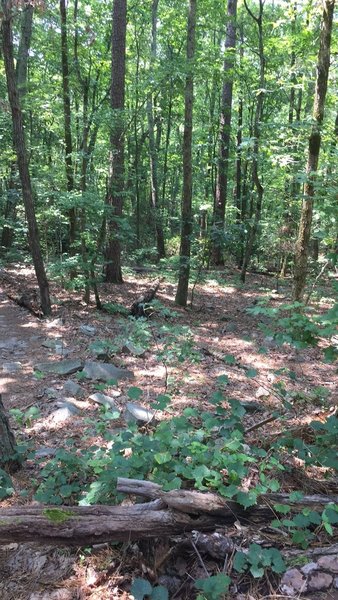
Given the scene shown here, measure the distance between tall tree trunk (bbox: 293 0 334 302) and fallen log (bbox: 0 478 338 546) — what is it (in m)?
4.10

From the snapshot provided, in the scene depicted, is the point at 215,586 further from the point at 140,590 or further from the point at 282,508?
the point at 282,508

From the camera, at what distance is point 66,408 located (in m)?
4.53

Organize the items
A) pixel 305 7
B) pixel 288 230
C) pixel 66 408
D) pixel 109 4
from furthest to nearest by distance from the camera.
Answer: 1. pixel 109 4
2. pixel 288 230
3. pixel 305 7
4. pixel 66 408

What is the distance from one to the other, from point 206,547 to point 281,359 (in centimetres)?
497

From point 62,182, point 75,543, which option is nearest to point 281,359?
point 75,543

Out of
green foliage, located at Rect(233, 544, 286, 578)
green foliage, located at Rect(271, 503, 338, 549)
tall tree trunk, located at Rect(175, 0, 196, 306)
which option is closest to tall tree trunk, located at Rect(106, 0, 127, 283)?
tall tree trunk, located at Rect(175, 0, 196, 306)

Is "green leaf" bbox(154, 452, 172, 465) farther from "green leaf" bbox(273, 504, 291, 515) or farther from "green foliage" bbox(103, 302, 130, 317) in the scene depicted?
"green foliage" bbox(103, 302, 130, 317)

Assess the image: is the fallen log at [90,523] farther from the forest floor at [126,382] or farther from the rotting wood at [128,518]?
the forest floor at [126,382]

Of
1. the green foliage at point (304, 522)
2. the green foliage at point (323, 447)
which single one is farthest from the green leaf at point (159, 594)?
the green foliage at point (323, 447)

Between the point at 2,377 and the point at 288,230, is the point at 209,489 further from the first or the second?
the point at 288,230

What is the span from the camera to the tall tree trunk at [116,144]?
8.76m

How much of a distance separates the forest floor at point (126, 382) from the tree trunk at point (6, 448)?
112mm

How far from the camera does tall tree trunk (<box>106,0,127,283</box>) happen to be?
28.7 feet

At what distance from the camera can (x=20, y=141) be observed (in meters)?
7.58
